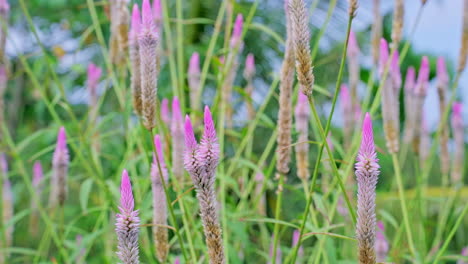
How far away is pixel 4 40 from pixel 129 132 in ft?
1.22

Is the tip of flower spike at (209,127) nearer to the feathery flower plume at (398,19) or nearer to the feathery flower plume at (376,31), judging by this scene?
the feathery flower plume at (398,19)

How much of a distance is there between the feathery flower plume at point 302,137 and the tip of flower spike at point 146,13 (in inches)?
16.0

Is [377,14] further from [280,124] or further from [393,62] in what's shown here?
[280,124]

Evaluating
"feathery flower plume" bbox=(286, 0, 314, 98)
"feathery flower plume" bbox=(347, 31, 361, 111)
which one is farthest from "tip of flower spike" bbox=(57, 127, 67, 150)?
"feathery flower plume" bbox=(347, 31, 361, 111)

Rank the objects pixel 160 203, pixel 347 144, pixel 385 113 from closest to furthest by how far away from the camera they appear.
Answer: pixel 160 203
pixel 385 113
pixel 347 144

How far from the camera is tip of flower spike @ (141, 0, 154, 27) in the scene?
2.47 ft

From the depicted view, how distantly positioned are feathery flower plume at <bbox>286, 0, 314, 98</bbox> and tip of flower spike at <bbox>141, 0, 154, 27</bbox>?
0.19m

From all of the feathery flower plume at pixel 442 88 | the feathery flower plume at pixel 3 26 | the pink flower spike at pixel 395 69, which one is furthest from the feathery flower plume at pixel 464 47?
the feathery flower plume at pixel 3 26

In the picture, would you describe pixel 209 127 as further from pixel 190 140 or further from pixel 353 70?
pixel 353 70

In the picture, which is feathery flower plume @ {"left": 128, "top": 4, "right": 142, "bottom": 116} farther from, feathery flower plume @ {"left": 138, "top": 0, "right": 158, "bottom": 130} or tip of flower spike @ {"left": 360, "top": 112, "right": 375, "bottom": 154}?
tip of flower spike @ {"left": 360, "top": 112, "right": 375, "bottom": 154}

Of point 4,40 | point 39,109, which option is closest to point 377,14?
point 4,40

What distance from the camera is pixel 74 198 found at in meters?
4.09

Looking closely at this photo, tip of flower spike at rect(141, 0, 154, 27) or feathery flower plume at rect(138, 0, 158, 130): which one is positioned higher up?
tip of flower spike at rect(141, 0, 154, 27)

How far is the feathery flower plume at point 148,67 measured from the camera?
78 cm
